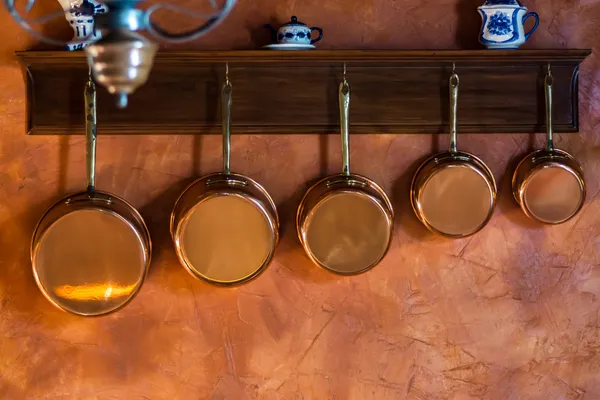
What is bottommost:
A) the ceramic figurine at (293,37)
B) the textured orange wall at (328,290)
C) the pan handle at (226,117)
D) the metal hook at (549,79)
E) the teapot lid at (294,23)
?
the textured orange wall at (328,290)

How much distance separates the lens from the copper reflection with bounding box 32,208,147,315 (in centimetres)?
117

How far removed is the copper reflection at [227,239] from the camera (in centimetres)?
118

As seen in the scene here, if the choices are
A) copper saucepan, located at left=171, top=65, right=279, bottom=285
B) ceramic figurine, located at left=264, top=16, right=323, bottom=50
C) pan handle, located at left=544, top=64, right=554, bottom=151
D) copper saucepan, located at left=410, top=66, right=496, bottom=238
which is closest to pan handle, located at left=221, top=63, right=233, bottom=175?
copper saucepan, located at left=171, top=65, right=279, bottom=285

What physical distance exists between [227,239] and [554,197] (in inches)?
23.8

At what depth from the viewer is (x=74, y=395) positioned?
124 centimetres

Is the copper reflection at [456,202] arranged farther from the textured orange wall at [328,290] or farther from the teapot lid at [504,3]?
the teapot lid at [504,3]

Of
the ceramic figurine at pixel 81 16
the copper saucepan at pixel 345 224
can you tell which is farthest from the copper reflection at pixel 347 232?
the ceramic figurine at pixel 81 16

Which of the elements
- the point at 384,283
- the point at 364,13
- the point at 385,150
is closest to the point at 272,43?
the point at 364,13

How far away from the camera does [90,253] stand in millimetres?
1176

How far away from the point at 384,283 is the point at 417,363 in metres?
0.17

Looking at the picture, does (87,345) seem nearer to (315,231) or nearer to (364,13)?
(315,231)

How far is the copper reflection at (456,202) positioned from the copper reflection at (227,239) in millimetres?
294

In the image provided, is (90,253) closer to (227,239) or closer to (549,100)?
(227,239)

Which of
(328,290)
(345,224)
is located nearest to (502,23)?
(345,224)
